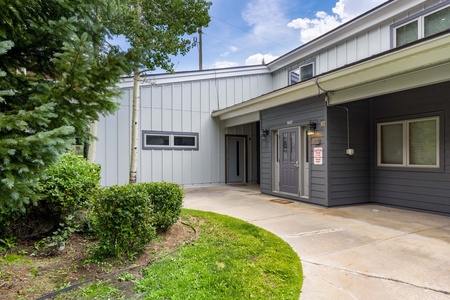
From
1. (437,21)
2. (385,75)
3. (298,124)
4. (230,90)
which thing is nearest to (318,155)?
(298,124)

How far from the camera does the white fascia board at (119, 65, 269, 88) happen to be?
30.4 ft

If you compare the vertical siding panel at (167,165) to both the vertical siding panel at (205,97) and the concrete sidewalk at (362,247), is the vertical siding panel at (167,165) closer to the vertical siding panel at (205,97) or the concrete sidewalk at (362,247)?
the vertical siding panel at (205,97)

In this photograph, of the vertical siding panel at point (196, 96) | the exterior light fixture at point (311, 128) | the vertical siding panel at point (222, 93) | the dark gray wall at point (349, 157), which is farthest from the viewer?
the vertical siding panel at point (222, 93)

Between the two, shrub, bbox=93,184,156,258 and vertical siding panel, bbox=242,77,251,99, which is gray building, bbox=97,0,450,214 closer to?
vertical siding panel, bbox=242,77,251,99

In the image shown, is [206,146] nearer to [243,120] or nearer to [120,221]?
[243,120]

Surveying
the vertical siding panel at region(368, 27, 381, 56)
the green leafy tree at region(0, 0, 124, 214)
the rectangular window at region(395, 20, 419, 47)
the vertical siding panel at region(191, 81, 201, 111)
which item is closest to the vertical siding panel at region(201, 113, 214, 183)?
the vertical siding panel at region(191, 81, 201, 111)

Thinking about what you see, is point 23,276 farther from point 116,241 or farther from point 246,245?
point 246,245

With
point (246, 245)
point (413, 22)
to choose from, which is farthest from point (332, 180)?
point (413, 22)

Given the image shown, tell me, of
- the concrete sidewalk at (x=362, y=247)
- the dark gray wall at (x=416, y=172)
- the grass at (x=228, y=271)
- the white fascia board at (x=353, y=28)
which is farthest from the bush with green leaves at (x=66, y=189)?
the white fascia board at (x=353, y=28)

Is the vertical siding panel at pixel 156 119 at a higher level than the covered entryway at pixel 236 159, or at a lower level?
higher

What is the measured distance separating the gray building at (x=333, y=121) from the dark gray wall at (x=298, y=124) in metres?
0.03

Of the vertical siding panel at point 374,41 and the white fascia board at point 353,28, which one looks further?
the vertical siding panel at point 374,41

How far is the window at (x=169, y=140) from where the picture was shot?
376 inches

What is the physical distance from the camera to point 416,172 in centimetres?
605
